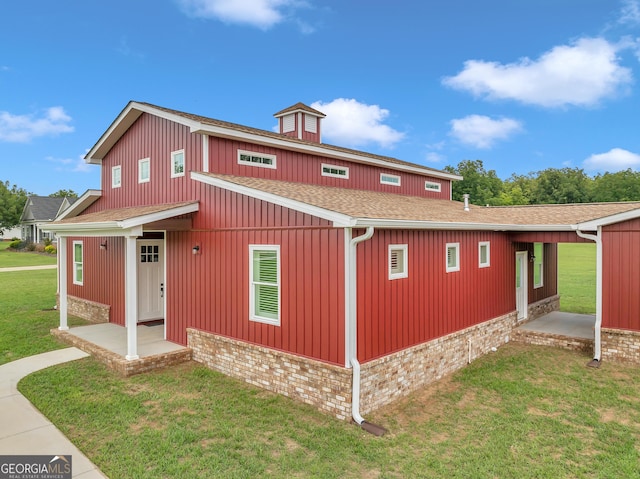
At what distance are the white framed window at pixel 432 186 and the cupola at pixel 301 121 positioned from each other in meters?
4.86

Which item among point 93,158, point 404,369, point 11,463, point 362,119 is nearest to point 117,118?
point 93,158

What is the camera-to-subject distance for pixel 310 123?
14078mm

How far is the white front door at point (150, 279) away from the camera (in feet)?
36.3

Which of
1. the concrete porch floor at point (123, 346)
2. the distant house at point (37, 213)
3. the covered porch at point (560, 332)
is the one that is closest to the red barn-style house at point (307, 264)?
the concrete porch floor at point (123, 346)

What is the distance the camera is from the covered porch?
991 cm

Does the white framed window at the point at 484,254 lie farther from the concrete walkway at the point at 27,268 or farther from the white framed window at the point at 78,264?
the concrete walkway at the point at 27,268

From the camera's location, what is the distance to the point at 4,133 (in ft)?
202

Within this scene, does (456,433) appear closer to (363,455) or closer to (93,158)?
(363,455)

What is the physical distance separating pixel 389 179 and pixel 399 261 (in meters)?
7.59

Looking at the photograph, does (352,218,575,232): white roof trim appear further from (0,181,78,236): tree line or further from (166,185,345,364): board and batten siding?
(0,181,78,236): tree line

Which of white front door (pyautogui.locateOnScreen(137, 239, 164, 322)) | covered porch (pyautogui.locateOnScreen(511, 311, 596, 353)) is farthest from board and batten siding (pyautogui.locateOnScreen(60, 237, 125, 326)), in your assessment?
covered porch (pyautogui.locateOnScreen(511, 311, 596, 353))

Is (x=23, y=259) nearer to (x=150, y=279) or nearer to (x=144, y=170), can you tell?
(x=150, y=279)

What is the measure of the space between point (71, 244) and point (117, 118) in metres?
5.51

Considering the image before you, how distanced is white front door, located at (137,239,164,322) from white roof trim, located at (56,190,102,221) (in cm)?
312
